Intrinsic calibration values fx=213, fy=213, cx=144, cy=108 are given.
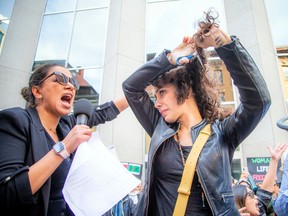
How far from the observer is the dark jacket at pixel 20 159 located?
108cm

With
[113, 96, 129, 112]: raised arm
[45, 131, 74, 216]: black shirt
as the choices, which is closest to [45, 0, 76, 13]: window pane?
[113, 96, 129, 112]: raised arm

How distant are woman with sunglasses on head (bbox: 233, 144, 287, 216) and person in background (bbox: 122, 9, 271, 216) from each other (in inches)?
61.6

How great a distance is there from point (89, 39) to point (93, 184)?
8510 mm

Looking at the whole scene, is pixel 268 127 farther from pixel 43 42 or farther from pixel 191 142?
pixel 43 42

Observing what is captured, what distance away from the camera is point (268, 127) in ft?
20.0

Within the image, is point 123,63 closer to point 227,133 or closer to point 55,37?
point 55,37

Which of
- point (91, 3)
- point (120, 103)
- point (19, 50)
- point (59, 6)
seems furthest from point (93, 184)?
point (59, 6)

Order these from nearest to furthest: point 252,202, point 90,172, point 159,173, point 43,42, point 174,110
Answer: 1. point 90,172
2. point 159,173
3. point 174,110
4. point 252,202
5. point 43,42

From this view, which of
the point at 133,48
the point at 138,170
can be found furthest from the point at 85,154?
the point at 133,48

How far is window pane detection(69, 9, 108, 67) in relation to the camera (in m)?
8.47

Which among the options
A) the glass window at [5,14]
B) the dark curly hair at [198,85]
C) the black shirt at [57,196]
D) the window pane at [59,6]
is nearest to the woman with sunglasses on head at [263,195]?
the dark curly hair at [198,85]

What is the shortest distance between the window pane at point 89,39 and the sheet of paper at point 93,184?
24.4 feet

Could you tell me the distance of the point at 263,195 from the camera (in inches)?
105

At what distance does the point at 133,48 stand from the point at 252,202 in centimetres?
631
